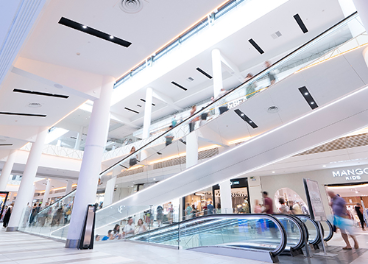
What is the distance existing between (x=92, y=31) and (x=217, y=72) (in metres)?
7.36

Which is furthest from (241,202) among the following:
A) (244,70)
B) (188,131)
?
(188,131)

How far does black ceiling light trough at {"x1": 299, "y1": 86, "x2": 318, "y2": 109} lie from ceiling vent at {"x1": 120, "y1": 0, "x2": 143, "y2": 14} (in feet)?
13.1

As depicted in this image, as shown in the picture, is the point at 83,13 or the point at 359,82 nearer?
the point at 359,82

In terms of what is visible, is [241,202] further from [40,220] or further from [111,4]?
[111,4]

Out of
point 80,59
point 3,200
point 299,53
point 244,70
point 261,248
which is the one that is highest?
point 244,70

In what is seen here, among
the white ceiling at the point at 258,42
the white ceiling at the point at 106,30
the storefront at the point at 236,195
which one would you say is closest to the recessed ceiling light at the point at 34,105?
the white ceiling at the point at 106,30

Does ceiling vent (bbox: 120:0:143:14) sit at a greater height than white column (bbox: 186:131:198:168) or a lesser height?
greater

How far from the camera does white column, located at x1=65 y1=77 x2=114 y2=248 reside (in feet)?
17.6

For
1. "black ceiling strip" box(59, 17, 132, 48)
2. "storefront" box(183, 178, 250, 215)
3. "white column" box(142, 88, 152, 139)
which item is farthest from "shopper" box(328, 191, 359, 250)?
"white column" box(142, 88, 152, 139)

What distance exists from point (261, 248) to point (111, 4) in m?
5.94

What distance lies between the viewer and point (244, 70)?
1460 cm

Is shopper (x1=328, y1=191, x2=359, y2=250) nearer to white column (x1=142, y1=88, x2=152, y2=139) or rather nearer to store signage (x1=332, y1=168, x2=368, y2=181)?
store signage (x1=332, y1=168, x2=368, y2=181)

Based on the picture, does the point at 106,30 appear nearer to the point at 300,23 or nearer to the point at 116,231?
the point at 116,231

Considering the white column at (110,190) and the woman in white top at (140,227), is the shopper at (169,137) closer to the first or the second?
the woman in white top at (140,227)
